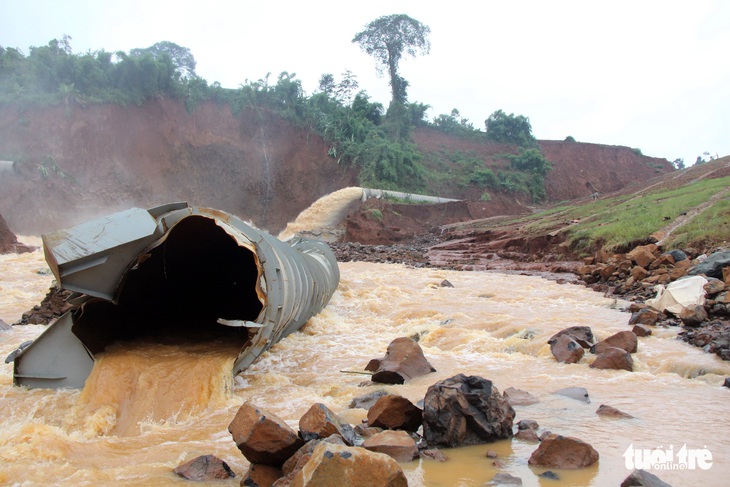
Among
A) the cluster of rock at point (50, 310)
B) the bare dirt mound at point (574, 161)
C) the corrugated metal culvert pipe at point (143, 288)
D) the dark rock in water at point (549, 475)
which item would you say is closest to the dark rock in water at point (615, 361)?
the dark rock in water at point (549, 475)

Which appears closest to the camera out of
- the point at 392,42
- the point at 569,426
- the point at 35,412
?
the point at 569,426

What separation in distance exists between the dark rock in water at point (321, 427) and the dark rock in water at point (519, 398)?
5.65 feet

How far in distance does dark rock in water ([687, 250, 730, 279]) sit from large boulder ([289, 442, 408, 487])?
8.77 metres

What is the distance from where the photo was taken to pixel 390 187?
36.6 m

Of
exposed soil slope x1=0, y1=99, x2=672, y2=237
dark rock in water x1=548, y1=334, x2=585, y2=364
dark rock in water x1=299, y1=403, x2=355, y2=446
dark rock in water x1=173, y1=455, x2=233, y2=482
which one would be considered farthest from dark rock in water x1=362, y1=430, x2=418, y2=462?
exposed soil slope x1=0, y1=99, x2=672, y2=237

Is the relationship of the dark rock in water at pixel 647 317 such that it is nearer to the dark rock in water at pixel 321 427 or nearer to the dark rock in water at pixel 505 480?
the dark rock in water at pixel 505 480

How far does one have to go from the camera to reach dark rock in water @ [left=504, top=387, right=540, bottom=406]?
15.3 ft

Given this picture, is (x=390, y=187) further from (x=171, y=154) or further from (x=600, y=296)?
(x=600, y=296)

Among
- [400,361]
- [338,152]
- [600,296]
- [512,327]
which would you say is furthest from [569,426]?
[338,152]

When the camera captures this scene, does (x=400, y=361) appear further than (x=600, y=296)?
No

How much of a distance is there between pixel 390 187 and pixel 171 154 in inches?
579

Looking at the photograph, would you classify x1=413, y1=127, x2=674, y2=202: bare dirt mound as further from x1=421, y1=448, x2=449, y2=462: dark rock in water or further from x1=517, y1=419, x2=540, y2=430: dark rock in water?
x1=421, y1=448, x2=449, y2=462: dark rock in water

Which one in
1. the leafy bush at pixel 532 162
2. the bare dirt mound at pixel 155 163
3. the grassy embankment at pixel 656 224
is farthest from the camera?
the leafy bush at pixel 532 162

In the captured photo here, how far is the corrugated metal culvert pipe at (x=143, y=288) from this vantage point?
531 centimetres
